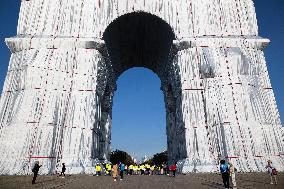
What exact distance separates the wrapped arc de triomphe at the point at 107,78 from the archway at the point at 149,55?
8.4 inches

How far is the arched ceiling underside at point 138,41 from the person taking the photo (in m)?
24.3

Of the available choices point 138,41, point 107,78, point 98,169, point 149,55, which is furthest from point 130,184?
point 149,55

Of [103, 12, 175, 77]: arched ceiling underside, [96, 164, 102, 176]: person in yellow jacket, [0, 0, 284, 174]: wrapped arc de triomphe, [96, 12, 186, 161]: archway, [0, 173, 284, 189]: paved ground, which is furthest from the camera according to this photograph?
[103, 12, 175, 77]: arched ceiling underside

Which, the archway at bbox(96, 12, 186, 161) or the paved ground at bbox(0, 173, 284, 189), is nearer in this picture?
the paved ground at bbox(0, 173, 284, 189)

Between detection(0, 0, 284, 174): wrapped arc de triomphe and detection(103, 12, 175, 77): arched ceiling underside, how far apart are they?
17cm

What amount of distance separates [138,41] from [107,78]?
575cm

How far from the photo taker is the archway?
23859 mm

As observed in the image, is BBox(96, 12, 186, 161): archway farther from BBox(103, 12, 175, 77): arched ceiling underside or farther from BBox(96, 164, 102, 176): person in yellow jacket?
BBox(96, 164, 102, 176): person in yellow jacket

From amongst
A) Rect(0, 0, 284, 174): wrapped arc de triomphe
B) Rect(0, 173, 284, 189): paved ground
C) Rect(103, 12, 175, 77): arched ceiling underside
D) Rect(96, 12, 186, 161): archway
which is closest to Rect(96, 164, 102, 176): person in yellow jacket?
Rect(0, 0, 284, 174): wrapped arc de triomphe

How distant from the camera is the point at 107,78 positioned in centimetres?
2623

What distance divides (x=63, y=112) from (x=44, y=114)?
4.63 feet

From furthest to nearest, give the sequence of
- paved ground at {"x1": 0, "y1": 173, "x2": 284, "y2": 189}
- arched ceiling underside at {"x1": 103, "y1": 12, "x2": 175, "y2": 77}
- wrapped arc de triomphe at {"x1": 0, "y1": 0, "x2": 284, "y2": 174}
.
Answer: arched ceiling underside at {"x1": 103, "y1": 12, "x2": 175, "y2": 77}
wrapped arc de triomphe at {"x1": 0, "y1": 0, "x2": 284, "y2": 174}
paved ground at {"x1": 0, "y1": 173, "x2": 284, "y2": 189}

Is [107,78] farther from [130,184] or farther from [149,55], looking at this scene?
[130,184]

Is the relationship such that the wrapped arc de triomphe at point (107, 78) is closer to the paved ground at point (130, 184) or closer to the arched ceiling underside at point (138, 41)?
the arched ceiling underside at point (138, 41)
